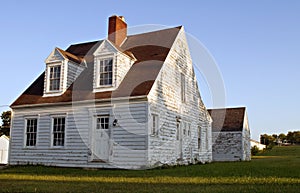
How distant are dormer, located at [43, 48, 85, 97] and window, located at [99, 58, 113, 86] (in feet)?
7.60

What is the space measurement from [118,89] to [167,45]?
4.66 meters

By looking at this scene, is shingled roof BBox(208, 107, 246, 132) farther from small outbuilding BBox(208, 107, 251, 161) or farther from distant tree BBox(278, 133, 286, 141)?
distant tree BBox(278, 133, 286, 141)

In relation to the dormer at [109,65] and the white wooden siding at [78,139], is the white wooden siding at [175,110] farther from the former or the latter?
the dormer at [109,65]

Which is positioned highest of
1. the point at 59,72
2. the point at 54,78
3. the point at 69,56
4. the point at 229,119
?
the point at 69,56

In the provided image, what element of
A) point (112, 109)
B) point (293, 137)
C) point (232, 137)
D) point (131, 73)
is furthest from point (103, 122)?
point (293, 137)

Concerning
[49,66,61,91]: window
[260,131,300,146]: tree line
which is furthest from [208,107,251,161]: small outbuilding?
[260,131,300,146]: tree line

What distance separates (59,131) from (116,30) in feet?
25.1

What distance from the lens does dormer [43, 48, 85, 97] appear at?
18.1 m

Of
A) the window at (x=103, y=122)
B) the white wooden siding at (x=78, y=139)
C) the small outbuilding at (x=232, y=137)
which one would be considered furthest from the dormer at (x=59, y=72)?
the small outbuilding at (x=232, y=137)

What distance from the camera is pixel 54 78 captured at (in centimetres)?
1852

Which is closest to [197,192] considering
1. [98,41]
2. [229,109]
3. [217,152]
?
[98,41]

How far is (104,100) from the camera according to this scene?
16.0 m

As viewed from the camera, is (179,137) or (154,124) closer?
(154,124)

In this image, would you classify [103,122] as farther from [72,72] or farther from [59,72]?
[59,72]
